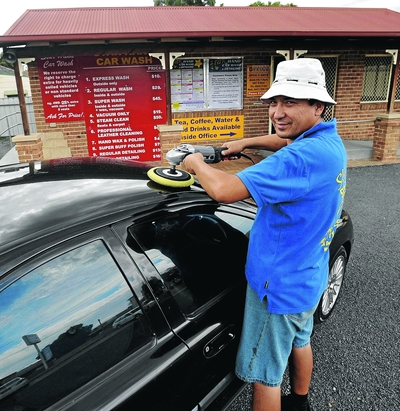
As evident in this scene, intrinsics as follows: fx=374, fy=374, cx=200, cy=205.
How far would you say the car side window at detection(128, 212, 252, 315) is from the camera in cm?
169

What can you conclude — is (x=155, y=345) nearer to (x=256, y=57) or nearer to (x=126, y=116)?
→ (x=126, y=116)

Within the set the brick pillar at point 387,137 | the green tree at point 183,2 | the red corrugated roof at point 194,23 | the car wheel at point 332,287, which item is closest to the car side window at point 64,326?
the car wheel at point 332,287

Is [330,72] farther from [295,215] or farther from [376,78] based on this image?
[295,215]

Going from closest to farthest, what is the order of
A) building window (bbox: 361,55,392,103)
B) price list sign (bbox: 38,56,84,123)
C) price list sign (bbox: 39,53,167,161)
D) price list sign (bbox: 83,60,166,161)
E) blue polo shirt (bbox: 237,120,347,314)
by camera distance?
blue polo shirt (bbox: 237,120,347,314) < price list sign (bbox: 38,56,84,123) < price list sign (bbox: 39,53,167,161) < price list sign (bbox: 83,60,166,161) < building window (bbox: 361,55,392,103)

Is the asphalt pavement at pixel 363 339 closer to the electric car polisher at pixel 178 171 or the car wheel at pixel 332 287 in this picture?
the car wheel at pixel 332 287

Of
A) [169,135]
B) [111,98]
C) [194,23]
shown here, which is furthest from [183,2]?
[169,135]

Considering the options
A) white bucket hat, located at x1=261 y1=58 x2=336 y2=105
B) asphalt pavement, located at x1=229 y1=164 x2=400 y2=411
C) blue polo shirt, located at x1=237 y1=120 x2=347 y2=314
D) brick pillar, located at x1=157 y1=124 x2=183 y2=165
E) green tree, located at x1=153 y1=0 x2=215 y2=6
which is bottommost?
asphalt pavement, located at x1=229 y1=164 x2=400 y2=411

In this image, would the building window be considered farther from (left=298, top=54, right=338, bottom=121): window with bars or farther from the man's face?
the man's face

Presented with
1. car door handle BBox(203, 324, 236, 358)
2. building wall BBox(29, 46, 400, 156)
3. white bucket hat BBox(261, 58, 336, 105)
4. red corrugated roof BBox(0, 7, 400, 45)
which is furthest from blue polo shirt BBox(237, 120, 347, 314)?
building wall BBox(29, 46, 400, 156)

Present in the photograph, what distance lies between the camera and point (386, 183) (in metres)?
7.39

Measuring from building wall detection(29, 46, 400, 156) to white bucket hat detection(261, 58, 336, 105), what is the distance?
22.1ft

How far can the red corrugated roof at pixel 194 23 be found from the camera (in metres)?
7.13

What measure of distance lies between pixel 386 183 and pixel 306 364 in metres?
6.31

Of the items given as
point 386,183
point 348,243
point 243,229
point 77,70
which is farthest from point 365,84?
point 243,229
